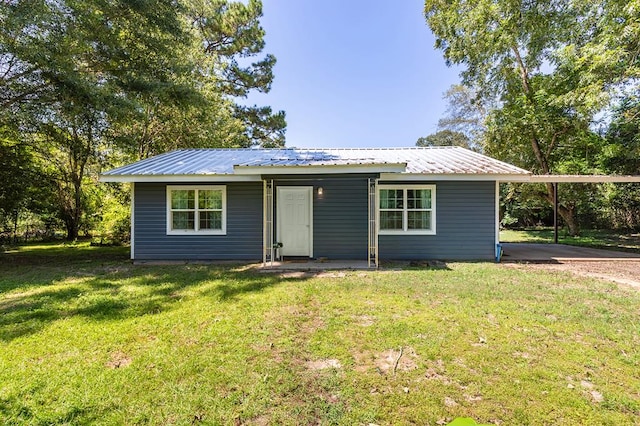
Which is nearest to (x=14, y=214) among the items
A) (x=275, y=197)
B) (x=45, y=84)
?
(x=45, y=84)

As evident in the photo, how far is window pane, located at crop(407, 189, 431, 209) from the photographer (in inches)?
341

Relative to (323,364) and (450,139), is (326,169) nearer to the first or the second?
(323,364)

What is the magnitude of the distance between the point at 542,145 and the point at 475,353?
16.1 metres

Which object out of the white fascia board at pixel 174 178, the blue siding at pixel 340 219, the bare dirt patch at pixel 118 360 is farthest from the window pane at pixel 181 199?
the bare dirt patch at pixel 118 360

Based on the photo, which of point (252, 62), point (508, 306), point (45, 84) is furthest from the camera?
point (252, 62)

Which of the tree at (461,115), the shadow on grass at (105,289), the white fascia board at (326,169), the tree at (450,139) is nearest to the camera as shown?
the shadow on grass at (105,289)

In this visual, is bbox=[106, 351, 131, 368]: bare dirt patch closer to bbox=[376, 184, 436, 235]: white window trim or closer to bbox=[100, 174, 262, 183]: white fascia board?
bbox=[100, 174, 262, 183]: white fascia board

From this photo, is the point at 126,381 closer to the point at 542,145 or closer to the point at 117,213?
the point at 117,213

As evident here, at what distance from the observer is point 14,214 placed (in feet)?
43.8

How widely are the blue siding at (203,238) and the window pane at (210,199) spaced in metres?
0.33

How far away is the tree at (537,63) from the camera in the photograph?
8680 mm

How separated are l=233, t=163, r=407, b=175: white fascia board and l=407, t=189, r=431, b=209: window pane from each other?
5.83ft

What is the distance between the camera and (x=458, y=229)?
8.62m

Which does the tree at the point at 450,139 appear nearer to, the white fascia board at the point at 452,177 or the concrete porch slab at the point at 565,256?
the concrete porch slab at the point at 565,256
